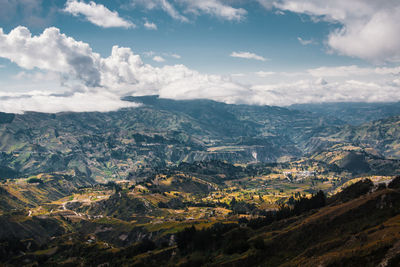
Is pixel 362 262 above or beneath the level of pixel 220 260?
above

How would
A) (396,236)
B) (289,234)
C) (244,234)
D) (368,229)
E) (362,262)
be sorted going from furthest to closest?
1. (244,234)
2. (289,234)
3. (368,229)
4. (396,236)
5. (362,262)

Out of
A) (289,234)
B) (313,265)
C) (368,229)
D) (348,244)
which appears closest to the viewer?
(313,265)

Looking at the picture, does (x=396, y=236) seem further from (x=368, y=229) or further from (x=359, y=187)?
(x=359, y=187)

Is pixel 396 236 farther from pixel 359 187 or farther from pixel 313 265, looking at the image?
pixel 359 187

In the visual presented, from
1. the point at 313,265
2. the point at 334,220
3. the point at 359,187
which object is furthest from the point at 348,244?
the point at 359,187

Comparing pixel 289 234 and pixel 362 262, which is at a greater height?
pixel 362 262

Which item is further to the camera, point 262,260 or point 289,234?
point 289,234

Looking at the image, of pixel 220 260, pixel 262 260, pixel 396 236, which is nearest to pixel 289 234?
pixel 262 260

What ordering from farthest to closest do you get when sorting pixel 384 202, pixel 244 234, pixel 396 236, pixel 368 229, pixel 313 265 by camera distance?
pixel 244 234, pixel 384 202, pixel 368 229, pixel 313 265, pixel 396 236

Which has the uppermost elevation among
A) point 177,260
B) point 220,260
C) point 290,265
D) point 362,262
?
point 362,262
